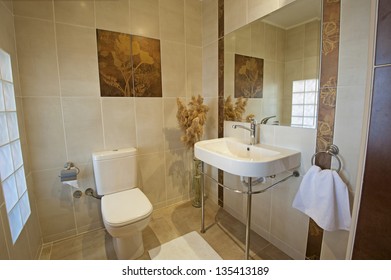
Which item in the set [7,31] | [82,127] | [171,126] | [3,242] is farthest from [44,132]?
[171,126]

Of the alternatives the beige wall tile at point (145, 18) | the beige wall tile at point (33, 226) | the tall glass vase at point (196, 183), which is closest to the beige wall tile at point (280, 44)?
the beige wall tile at point (145, 18)

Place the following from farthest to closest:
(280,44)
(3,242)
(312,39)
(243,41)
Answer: (243,41) → (280,44) → (312,39) → (3,242)

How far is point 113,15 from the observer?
1.59 metres

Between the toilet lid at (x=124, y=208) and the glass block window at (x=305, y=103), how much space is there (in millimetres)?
1253

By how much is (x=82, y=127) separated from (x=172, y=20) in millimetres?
1373

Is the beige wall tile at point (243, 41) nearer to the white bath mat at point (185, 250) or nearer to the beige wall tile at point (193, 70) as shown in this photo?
the beige wall tile at point (193, 70)

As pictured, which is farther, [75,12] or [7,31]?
[75,12]

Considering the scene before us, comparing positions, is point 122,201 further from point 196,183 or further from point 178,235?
point 196,183

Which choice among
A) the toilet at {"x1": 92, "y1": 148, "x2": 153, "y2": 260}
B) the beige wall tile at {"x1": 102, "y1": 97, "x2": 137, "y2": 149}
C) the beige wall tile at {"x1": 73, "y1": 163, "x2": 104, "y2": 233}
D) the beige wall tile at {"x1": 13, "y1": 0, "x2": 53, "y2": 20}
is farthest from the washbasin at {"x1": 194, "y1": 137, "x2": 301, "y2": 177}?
the beige wall tile at {"x1": 13, "y1": 0, "x2": 53, "y2": 20}

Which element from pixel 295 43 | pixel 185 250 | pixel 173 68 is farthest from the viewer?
pixel 173 68

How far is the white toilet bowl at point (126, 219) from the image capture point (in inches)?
48.2

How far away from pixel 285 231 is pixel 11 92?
2.26 metres

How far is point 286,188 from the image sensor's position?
4.64 ft
